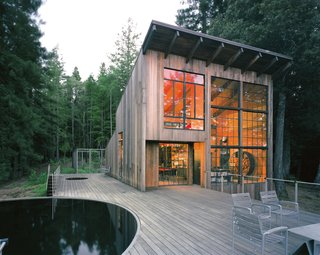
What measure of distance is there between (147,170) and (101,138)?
17.2 meters

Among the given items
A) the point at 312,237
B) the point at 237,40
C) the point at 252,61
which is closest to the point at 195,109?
the point at 252,61

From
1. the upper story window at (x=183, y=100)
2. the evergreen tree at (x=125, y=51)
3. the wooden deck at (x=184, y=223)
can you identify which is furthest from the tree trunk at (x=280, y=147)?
the evergreen tree at (x=125, y=51)

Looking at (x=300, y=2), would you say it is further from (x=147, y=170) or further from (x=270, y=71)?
(x=147, y=170)

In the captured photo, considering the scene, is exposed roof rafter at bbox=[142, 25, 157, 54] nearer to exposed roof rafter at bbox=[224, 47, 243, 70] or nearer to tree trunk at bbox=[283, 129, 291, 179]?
exposed roof rafter at bbox=[224, 47, 243, 70]

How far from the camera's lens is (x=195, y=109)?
1003 cm

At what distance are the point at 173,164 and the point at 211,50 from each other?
6.14 meters

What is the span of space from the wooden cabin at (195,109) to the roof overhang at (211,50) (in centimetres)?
4

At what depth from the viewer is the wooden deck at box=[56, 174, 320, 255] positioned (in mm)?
3506

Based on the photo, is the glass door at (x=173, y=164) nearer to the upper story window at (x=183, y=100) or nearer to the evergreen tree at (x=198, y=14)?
the upper story window at (x=183, y=100)

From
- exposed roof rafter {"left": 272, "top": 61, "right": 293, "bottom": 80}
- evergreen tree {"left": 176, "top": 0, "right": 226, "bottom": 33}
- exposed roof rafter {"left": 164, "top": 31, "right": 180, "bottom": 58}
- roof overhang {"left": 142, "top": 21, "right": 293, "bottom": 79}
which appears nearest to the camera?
exposed roof rafter {"left": 164, "top": 31, "right": 180, "bottom": 58}

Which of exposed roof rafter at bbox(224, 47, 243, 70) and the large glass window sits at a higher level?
exposed roof rafter at bbox(224, 47, 243, 70)

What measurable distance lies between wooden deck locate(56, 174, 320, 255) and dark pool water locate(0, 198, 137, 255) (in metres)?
0.48

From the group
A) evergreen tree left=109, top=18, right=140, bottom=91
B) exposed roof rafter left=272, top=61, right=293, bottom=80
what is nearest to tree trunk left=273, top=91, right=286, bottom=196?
exposed roof rafter left=272, top=61, right=293, bottom=80

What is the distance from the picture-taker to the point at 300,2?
9875mm
